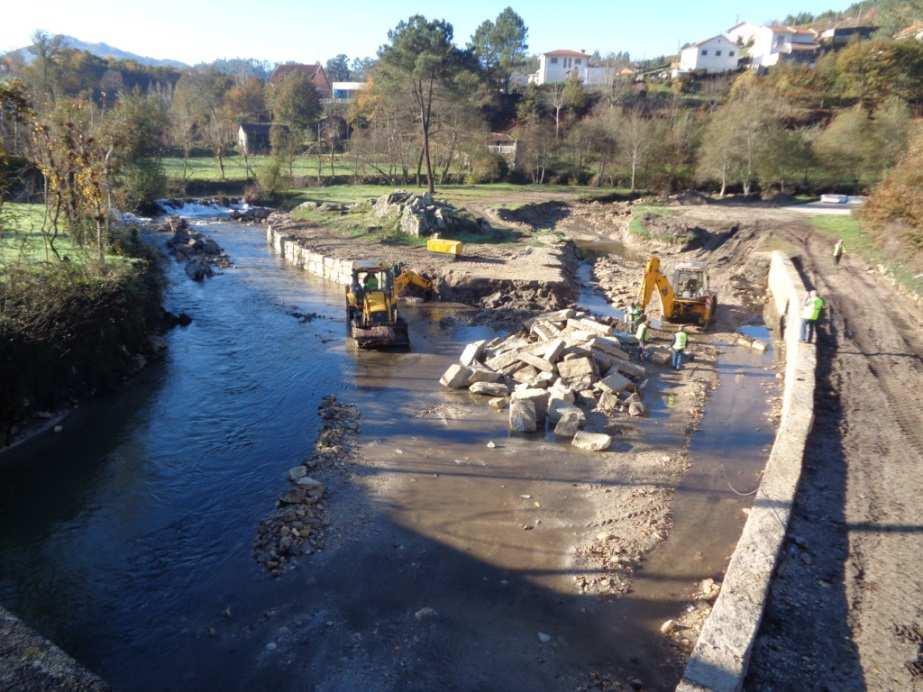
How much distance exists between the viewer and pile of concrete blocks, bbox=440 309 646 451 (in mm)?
13406

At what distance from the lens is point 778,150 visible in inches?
1886

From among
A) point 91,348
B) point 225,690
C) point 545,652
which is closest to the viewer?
point 225,690

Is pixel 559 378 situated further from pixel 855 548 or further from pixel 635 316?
pixel 855 548

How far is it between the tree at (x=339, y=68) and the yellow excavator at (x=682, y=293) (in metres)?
139

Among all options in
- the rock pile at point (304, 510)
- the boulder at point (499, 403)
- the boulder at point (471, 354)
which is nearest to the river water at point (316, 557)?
the rock pile at point (304, 510)

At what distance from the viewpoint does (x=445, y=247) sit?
90.3 feet

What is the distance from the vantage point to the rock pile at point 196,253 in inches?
1069

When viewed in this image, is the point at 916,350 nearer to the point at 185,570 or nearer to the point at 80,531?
the point at 185,570

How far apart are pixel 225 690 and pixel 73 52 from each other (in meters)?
88.6

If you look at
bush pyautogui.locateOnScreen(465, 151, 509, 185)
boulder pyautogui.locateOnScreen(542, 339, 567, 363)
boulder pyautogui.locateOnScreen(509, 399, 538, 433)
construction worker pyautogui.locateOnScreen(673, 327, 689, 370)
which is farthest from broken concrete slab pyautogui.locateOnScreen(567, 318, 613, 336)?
bush pyautogui.locateOnScreen(465, 151, 509, 185)

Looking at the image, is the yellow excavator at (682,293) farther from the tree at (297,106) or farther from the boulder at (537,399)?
the tree at (297,106)

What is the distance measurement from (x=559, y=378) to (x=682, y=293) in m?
8.06

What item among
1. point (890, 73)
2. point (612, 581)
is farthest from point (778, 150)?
point (612, 581)

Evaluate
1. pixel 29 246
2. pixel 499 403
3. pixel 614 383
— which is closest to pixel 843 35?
pixel 614 383
